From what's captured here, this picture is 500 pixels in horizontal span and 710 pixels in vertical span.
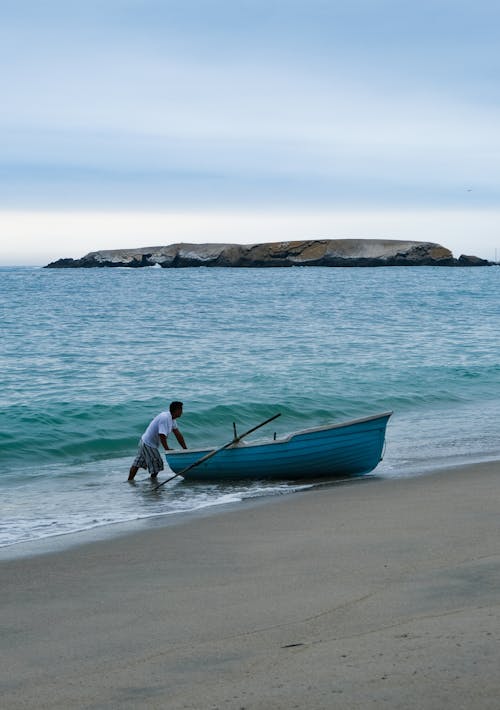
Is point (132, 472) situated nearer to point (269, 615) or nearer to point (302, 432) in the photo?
point (302, 432)

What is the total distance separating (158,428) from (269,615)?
728 centimetres

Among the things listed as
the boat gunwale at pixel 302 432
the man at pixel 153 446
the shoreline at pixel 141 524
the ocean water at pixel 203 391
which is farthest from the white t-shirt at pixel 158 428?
the shoreline at pixel 141 524

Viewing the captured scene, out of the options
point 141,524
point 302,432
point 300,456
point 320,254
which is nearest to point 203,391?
point 300,456

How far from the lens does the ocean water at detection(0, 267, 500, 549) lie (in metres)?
12.2

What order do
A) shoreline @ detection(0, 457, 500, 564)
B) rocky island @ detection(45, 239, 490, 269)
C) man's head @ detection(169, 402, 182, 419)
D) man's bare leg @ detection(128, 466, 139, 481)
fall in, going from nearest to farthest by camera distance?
1. shoreline @ detection(0, 457, 500, 564)
2. man's head @ detection(169, 402, 182, 419)
3. man's bare leg @ detection(128, 466, 139, 481)
4. rocky island @ detection(45, 239, 490, 269)

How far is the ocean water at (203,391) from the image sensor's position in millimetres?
12219

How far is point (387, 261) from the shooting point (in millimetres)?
141375

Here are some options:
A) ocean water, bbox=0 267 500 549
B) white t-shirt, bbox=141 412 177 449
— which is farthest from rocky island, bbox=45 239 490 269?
white t-shirt, bbox=141 412 177 449

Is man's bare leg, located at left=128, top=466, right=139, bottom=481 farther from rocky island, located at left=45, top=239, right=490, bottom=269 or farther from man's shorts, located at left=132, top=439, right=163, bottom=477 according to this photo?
rocky island, located at left=45, top=239, right=490, bottom=269

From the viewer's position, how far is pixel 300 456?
40.5 feet

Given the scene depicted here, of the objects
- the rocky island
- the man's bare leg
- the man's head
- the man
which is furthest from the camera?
the rocky island

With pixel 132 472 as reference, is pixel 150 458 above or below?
above

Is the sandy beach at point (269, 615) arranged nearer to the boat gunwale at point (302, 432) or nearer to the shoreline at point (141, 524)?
the shoreline at point (141, 524)

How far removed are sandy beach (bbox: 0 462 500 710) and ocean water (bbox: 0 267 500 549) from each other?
2.24 m
